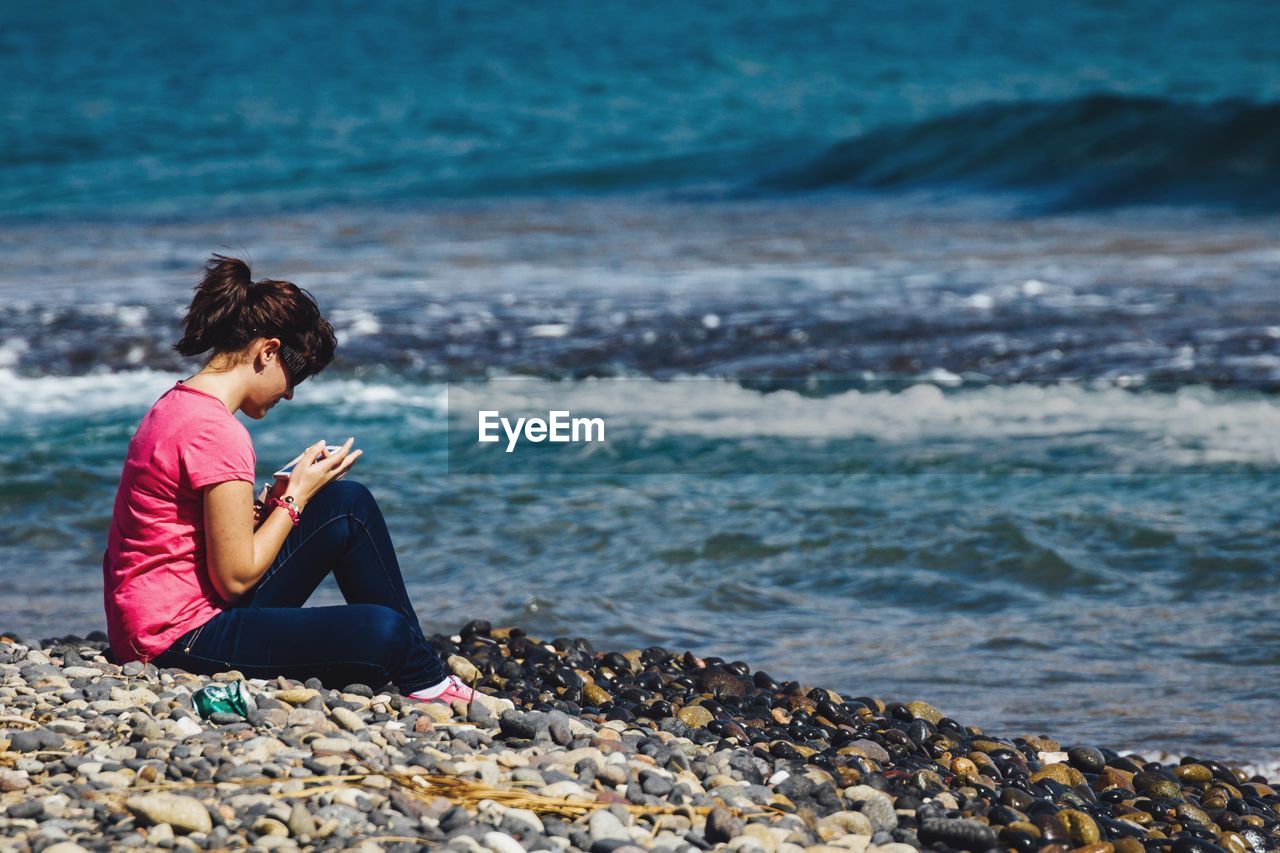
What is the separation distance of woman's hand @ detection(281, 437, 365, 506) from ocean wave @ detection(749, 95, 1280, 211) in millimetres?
16807

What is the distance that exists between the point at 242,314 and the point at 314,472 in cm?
54

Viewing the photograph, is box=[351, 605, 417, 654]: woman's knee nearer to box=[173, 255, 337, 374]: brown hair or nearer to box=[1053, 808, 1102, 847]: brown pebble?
box=[173, 255, 337, 374]: brown hair

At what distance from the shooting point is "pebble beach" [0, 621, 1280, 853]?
3.36 metres

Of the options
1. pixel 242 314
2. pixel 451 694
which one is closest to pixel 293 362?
pixel 242 314

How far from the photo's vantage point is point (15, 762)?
3.68 m

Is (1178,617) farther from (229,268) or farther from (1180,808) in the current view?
(229,268)

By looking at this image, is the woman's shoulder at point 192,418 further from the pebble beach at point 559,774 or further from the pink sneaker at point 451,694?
the pink sneaker at point 451,694

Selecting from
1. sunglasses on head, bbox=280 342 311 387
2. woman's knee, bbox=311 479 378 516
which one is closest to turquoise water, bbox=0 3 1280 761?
woman's knee, bbox=311 479 378 516

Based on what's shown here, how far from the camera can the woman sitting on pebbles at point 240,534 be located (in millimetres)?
4242

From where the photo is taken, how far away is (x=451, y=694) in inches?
179

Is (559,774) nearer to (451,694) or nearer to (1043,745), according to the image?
(451,694)

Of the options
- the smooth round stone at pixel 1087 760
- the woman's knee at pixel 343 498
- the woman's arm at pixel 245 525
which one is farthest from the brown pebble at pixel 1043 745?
the woman's arm at pixel 245 525

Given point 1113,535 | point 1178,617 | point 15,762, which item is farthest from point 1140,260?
point 15,762

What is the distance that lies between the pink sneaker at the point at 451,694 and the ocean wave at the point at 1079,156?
16.7 metres
